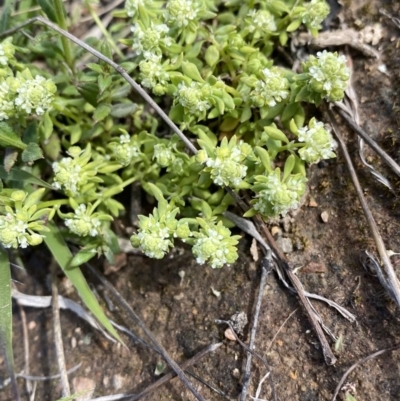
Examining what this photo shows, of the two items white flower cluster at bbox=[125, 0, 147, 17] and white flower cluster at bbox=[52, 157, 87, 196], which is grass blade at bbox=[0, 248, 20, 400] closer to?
white flower cluster at bbox=[52, 157, 87, 196]

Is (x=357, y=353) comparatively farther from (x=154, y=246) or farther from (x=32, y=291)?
(x=32, y=291)

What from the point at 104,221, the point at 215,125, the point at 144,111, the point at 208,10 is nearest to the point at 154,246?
the point at 104,221

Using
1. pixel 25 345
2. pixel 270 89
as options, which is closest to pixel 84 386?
pixel 25 345

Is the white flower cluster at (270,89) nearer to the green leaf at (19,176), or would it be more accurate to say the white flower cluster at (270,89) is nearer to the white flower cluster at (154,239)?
the white flower cluster at (154,239)

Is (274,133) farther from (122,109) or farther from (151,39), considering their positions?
(122,109)

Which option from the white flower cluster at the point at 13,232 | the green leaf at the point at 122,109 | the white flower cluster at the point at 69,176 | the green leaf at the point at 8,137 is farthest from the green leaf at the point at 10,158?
the green leaf at the point at 122,109
